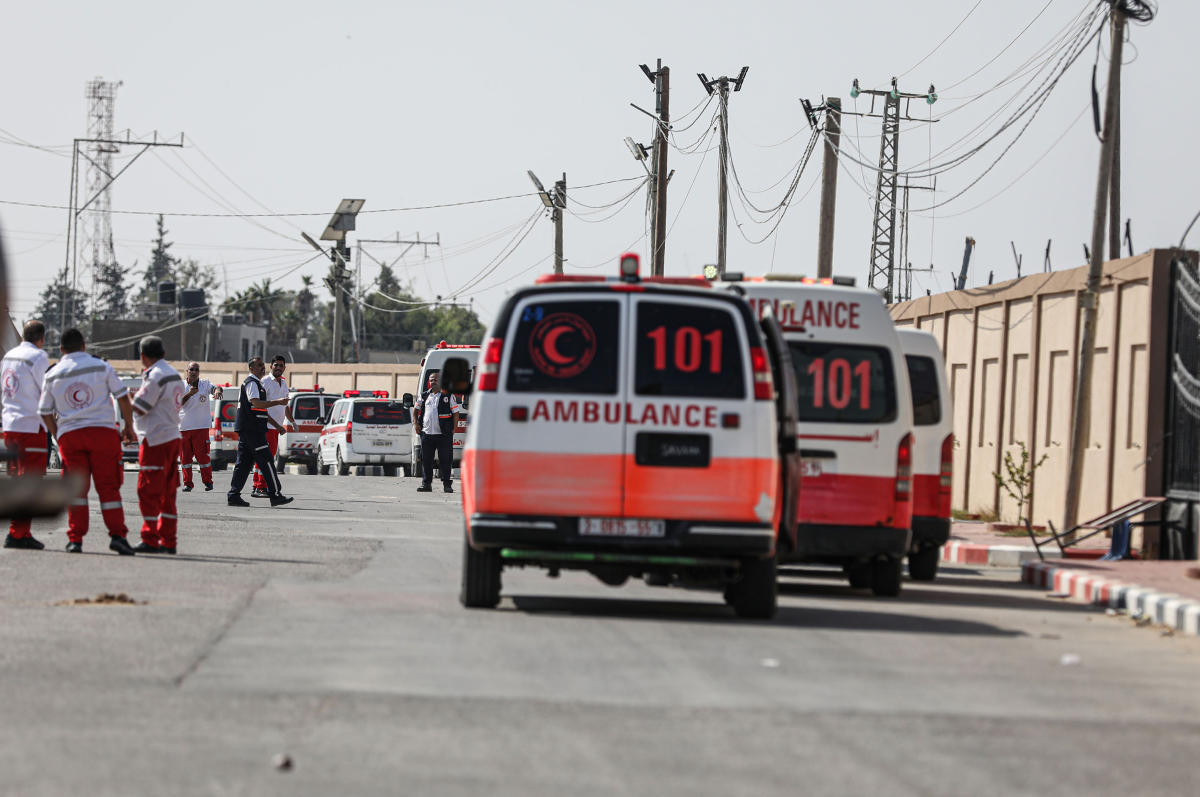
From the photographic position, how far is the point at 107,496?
15422mm

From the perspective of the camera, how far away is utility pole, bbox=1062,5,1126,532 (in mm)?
21203

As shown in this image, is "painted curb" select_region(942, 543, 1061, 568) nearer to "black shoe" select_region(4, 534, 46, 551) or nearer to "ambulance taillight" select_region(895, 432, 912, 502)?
"ambulance taillight" select_region(895, 432, 912, 502)

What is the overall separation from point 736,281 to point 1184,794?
347 inches

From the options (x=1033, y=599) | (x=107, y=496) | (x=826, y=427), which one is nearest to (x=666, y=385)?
(x=826, y=427)

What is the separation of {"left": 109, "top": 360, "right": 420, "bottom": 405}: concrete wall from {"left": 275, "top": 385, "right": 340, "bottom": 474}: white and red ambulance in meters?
20.0

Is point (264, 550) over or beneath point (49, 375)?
beneath

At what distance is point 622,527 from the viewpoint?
37.4 ft

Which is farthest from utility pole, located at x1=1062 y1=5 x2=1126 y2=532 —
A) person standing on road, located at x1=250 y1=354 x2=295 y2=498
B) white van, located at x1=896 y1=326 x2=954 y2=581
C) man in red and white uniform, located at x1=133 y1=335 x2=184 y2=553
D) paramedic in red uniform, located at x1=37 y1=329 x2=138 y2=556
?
paramedic in red uniform, located at x1=37 y1=329 x2=138 y2=556

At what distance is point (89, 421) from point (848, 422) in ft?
20.5

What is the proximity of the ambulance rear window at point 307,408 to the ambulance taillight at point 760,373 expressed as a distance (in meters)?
34.1

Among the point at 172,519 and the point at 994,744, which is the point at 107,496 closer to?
the point at 172,519

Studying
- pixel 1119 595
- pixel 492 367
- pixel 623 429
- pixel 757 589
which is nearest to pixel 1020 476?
pixel 1119 595

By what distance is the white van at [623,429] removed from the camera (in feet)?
37.3

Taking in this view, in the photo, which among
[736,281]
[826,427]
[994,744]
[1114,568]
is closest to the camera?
[994,744]
